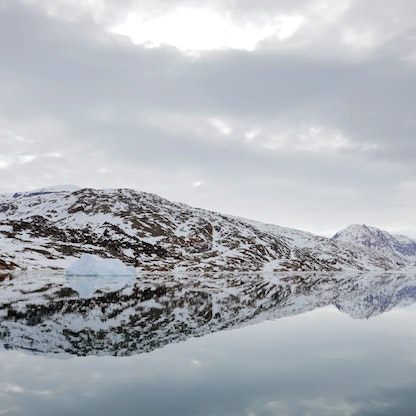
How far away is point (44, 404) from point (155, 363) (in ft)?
25.4

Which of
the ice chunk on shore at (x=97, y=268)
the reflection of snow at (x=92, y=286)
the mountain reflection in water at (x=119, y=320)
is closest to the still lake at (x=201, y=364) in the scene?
the mountain reflection in water at (x=119, y=320)

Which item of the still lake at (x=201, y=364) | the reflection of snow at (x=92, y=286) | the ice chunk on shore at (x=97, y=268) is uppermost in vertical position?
the ice chunk on shore at (x=97, y=268)

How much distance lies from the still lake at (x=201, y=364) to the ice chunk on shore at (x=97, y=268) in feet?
292

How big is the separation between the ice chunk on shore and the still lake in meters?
89.0

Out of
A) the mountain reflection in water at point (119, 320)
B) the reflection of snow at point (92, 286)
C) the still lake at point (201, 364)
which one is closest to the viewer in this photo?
the still lake at point (201, 364)

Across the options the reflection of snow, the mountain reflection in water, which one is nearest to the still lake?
the mountain reflection in water

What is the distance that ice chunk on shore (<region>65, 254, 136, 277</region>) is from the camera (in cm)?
13012

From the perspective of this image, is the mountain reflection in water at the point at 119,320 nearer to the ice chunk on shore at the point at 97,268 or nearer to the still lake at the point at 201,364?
the still lake at the point at 201,364

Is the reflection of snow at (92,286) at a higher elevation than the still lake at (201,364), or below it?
higher

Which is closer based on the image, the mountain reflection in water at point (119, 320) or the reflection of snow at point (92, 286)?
the mountain reflection in water at point (119, 320)

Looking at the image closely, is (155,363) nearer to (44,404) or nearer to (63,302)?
(44,404)

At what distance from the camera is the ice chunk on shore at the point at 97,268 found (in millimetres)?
130125

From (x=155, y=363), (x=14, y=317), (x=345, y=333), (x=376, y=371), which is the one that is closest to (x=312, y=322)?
(x=345, y=333)

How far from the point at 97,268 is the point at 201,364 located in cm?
11984
